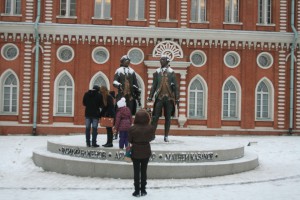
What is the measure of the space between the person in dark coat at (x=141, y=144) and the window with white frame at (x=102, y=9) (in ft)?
65.0

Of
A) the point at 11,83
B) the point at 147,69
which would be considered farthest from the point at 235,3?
the point at 11,83

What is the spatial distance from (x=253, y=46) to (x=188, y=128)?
22.3 feet

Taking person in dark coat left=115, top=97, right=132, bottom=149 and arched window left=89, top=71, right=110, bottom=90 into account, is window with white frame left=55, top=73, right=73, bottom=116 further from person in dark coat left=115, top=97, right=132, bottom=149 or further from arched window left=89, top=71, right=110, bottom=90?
person in dark coat left=115, top=97, right=132, bottom=149

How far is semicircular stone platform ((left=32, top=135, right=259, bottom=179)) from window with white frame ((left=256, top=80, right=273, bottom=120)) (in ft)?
51.4

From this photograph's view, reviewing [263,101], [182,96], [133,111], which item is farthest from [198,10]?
[133,111]

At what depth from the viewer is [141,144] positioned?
10070 mm

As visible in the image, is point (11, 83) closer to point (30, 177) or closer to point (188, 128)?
point (188, 128)

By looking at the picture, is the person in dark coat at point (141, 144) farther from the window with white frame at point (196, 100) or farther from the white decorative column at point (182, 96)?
the window with white frame at point (196, 100)

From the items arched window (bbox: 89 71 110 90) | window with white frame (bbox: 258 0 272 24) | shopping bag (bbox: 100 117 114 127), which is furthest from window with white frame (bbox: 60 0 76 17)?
shopping bag (bbox: 100 117 114 127)

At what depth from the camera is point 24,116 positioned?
91.8 feet

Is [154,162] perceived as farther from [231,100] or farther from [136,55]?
[231,100]

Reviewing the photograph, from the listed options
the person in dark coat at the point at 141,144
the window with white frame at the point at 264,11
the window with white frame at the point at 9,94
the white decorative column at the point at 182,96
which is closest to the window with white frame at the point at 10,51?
the window with white frame at the point at 9,94

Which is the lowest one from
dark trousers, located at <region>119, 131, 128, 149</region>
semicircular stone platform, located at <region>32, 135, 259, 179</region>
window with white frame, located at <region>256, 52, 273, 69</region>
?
semicircular stone platform, located at <region>32, 135, 259, 179</region>

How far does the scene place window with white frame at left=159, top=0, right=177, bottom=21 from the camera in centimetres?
2942
